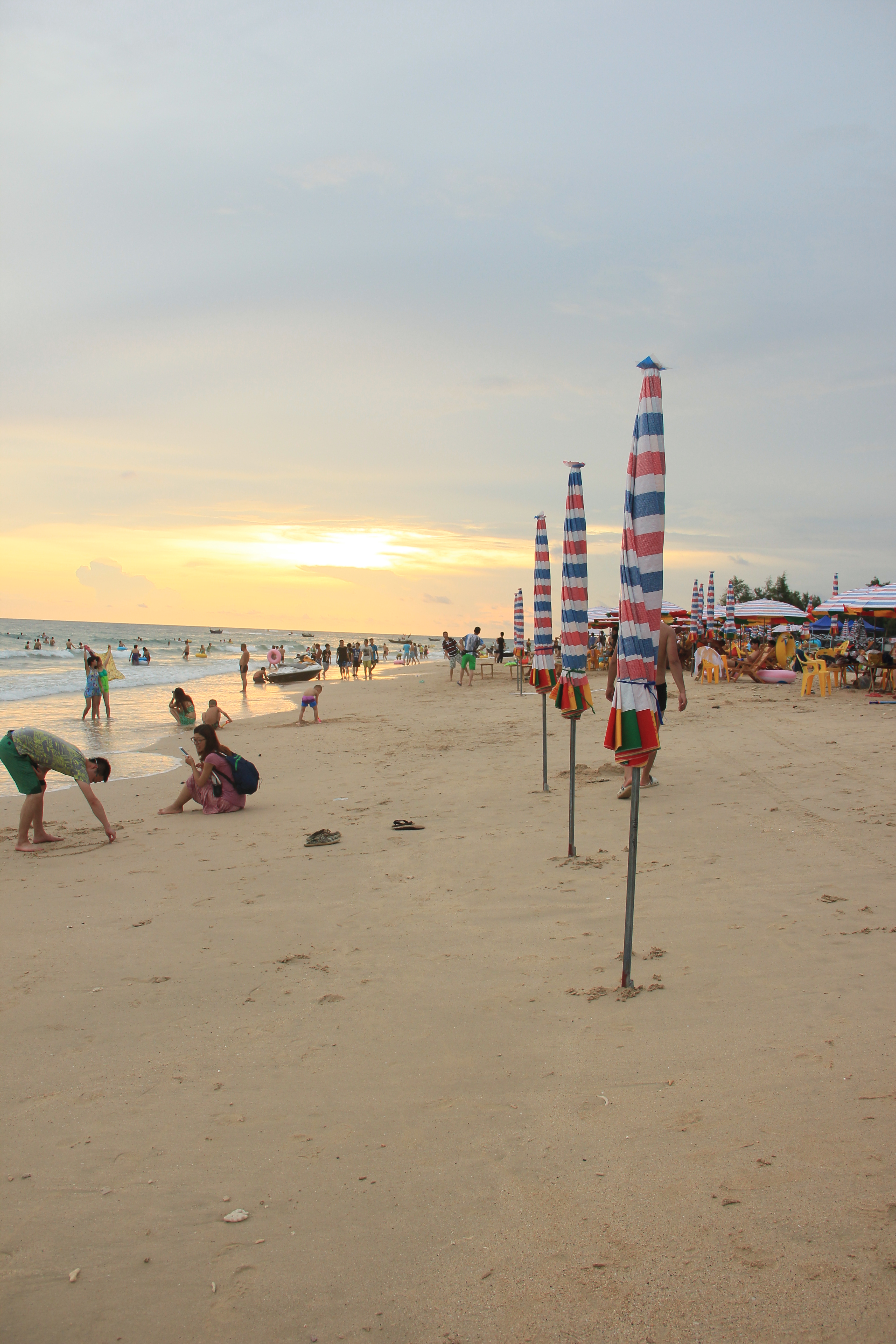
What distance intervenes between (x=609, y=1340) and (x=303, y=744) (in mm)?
12370

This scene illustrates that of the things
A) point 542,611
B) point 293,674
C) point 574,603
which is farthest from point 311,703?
point 293,674

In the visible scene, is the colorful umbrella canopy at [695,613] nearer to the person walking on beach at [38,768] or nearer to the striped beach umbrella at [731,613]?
the striped beach umbrella at [731,613]

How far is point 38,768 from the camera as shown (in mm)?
7367

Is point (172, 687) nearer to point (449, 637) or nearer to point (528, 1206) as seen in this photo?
point (449, 637)

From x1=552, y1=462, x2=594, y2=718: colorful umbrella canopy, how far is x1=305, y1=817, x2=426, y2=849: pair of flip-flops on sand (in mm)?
1925

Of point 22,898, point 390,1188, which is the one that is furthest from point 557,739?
point 390,1188

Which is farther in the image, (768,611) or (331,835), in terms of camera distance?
(768,611)

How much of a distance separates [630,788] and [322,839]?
3.14m

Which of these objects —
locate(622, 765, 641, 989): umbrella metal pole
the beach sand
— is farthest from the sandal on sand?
locate(622, 765, 641, 989): umbrella metal pole

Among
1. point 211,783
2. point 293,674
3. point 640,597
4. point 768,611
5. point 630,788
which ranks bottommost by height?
point 211,783

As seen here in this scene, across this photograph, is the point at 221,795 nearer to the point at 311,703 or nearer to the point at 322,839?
the point at 322,839

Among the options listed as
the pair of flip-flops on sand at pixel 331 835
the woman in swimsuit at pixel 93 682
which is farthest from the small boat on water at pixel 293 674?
the pair of flip-flops on sand at pixel 331 835

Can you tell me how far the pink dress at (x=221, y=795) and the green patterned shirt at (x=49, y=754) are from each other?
139 centimetres

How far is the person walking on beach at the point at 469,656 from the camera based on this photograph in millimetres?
26109
